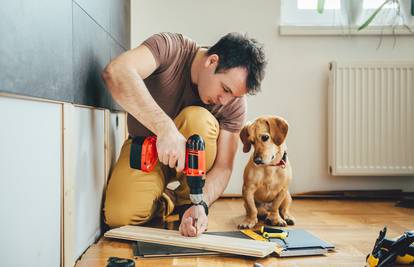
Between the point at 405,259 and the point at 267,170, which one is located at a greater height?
the point at 267,170

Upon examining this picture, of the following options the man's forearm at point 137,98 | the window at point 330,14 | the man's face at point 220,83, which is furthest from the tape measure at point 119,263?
the window at point 330,14

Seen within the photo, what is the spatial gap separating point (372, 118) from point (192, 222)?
1702 mm

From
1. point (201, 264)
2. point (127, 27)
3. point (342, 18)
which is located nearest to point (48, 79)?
point (201, 264)

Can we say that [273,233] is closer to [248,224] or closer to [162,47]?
[248,224]

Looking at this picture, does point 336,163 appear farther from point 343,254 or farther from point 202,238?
point 202,238

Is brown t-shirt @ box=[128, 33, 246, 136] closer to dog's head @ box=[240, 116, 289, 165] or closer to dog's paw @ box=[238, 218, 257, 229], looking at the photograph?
dog's head @ box=[240, 116, 289, 165]

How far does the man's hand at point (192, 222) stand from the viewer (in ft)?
5.20

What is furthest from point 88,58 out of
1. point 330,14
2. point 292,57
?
point 330,14

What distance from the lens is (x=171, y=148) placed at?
4.87ft

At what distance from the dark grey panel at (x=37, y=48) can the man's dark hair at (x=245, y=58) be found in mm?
580

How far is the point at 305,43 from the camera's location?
9.47 feet

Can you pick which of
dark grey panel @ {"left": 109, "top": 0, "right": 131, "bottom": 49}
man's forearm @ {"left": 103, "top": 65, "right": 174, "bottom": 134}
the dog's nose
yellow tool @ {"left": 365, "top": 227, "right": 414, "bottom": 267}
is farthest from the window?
yellow tool @ {"left": 365, "top": 227, "right": 414, "bottom": 267}

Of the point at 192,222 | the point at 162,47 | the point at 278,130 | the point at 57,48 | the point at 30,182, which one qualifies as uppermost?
the point at 162,47

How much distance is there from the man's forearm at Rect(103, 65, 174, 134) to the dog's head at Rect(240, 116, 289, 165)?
579 mm
